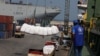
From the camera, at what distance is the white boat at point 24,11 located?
130250mm

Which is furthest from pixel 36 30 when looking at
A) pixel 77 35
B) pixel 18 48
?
pixel 18 48

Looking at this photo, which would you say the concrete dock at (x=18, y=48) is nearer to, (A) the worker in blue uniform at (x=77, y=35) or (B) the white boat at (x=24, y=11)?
(A) the worker in blue uniform at (x=77, y=35)

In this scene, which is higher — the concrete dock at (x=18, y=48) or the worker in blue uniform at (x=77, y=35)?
the worker in blue uniform at (x=77, y=35)

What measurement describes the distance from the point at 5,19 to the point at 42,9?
74.6 metres

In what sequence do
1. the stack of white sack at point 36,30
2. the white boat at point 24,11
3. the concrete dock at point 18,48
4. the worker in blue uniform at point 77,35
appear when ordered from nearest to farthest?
the worker in blue uniform at point 77,35 < the stack of white sack at point 36,30 < the concrete dock at point 18,48 < the white boat at point 24,11

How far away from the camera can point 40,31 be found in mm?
22297

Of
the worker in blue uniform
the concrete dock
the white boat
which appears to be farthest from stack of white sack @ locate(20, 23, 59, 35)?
the white boat

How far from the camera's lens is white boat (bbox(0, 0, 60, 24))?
130 metres

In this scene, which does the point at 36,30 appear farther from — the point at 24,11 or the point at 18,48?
the point at 24,11

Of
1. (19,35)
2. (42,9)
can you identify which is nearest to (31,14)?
(42,9)

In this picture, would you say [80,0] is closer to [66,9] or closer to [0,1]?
[66,9]

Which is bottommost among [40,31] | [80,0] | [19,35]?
[19,35]

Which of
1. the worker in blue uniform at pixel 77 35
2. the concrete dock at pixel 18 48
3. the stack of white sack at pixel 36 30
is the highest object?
the worker in blue uniform at pixel 77 35

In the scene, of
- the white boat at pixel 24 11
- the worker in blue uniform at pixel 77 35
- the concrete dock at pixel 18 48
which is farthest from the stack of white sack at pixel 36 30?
the white boat at pixel 24 11
